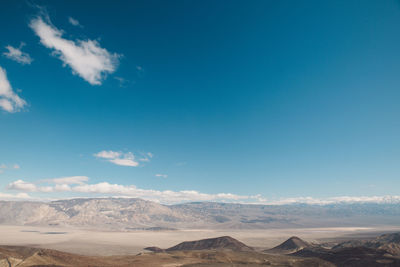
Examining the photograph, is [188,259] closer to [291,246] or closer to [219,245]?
[219,245]

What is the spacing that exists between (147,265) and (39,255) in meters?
28.5

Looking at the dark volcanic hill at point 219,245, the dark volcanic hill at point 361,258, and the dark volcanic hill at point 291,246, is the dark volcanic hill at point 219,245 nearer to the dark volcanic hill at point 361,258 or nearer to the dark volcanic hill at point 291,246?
the dark volcanic hill at point 291,246

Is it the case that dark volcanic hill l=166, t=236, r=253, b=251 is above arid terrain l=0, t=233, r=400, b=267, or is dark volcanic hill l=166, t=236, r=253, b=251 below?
below

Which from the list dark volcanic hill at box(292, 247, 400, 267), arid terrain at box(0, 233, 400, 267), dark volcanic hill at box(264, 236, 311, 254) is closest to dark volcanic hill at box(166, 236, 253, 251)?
dark volcanic hill at box(264, 236, 311, 254)

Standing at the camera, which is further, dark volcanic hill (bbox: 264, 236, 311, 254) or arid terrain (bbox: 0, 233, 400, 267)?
dark volcanic hill (bbox: 264, 236, 311, 254)

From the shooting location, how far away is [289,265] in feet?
282

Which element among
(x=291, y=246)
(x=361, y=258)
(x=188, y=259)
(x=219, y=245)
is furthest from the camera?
(x=219, y=245)

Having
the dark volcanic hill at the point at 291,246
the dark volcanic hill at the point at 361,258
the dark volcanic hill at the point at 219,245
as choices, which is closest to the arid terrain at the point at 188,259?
the dark volcanic hill at the point at 361,258

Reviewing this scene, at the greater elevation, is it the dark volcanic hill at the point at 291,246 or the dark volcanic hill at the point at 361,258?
the dark volcanic hill at the point at 361,258

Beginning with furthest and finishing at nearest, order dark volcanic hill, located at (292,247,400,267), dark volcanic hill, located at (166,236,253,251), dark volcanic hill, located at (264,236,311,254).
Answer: dark volcanic hill, located at (166,236,253,251) < dark volcanic hill, located at (264,236,311,254) < dark volcanic hill, located at (292,247,400,267)

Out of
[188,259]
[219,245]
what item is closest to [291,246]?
Answer: [219,245]

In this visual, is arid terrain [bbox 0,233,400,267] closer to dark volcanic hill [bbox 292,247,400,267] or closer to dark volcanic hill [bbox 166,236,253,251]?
dark volcanic hill [bbox 292,247,400,267]

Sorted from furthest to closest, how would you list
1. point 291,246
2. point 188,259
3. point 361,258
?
point 291,246 → point 361,258 → point 188,259

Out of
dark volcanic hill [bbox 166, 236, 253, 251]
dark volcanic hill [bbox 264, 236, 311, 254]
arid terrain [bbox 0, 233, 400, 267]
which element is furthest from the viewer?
dark volcanic hill [bbox 166, 236, 253, 251]
